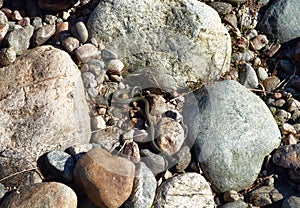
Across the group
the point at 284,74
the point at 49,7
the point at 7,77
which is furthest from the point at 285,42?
Answer: the point at 7,77

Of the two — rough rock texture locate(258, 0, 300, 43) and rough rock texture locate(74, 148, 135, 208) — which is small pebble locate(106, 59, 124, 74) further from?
rough rock texture locate(258, 0, 300, 43)

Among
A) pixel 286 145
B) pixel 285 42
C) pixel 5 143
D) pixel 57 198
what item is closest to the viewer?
pixel 57 198

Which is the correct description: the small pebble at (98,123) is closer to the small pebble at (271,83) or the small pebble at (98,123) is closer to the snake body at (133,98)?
the snake body at (133,98)

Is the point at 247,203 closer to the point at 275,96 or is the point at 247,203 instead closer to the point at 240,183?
the point at 240,183

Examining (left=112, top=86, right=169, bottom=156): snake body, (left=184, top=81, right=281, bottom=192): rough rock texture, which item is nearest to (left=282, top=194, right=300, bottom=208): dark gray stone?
(left=184, top=81, right=281, bottom=192): rough rock texture

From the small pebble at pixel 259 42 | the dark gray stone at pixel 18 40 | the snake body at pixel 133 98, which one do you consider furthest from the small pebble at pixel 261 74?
the dark gray stone at pixel 18 40

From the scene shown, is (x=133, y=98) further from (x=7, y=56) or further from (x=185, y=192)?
A: (x=7, y=56)
